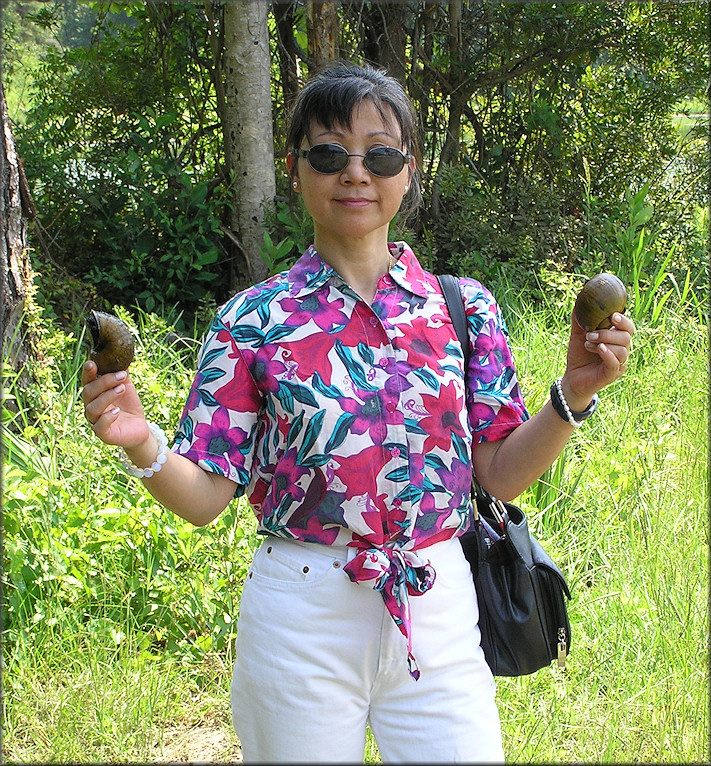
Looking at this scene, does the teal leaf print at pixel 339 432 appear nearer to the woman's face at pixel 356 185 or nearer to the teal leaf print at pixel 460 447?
the teal leaf print at pixel 460 447

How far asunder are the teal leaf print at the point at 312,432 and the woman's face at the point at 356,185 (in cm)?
35

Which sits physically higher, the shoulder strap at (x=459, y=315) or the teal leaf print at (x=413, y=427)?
the shoulder strap at (x=459, y=315)

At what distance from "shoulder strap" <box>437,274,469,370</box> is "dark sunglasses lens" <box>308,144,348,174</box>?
0.30 metres

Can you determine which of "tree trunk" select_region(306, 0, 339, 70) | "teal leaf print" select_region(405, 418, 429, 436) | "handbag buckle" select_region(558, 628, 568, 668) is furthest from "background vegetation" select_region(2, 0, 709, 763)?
"teal leaf print" select_region(405, 418, 429, 436)

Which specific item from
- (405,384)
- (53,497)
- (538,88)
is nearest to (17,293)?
(53,497)

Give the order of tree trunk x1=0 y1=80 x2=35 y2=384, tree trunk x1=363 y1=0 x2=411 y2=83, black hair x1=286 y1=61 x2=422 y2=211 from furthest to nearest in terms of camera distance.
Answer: tree trunk x1=363 y1=0 x2=411 y2=83 → tree trunk x1=0 y1=80 x2=35 y2=384 → black hair x1=286 y1=61 x2=422 y2=211

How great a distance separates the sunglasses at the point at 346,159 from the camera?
5.00ft

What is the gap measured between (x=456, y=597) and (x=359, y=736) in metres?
0.30

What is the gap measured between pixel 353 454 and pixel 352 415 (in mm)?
68

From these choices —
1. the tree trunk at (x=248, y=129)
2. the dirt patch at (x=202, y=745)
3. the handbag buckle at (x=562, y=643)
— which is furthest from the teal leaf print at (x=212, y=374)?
A: the tree trunk at (x=248, y=129)

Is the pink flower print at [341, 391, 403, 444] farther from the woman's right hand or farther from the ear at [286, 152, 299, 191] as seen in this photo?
the ear at [286, 152, 299, 191]

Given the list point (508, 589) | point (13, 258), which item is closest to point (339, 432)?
point (508, 589)

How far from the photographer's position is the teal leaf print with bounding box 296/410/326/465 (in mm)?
1463

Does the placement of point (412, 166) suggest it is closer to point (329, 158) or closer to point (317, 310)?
point (329, 158)
